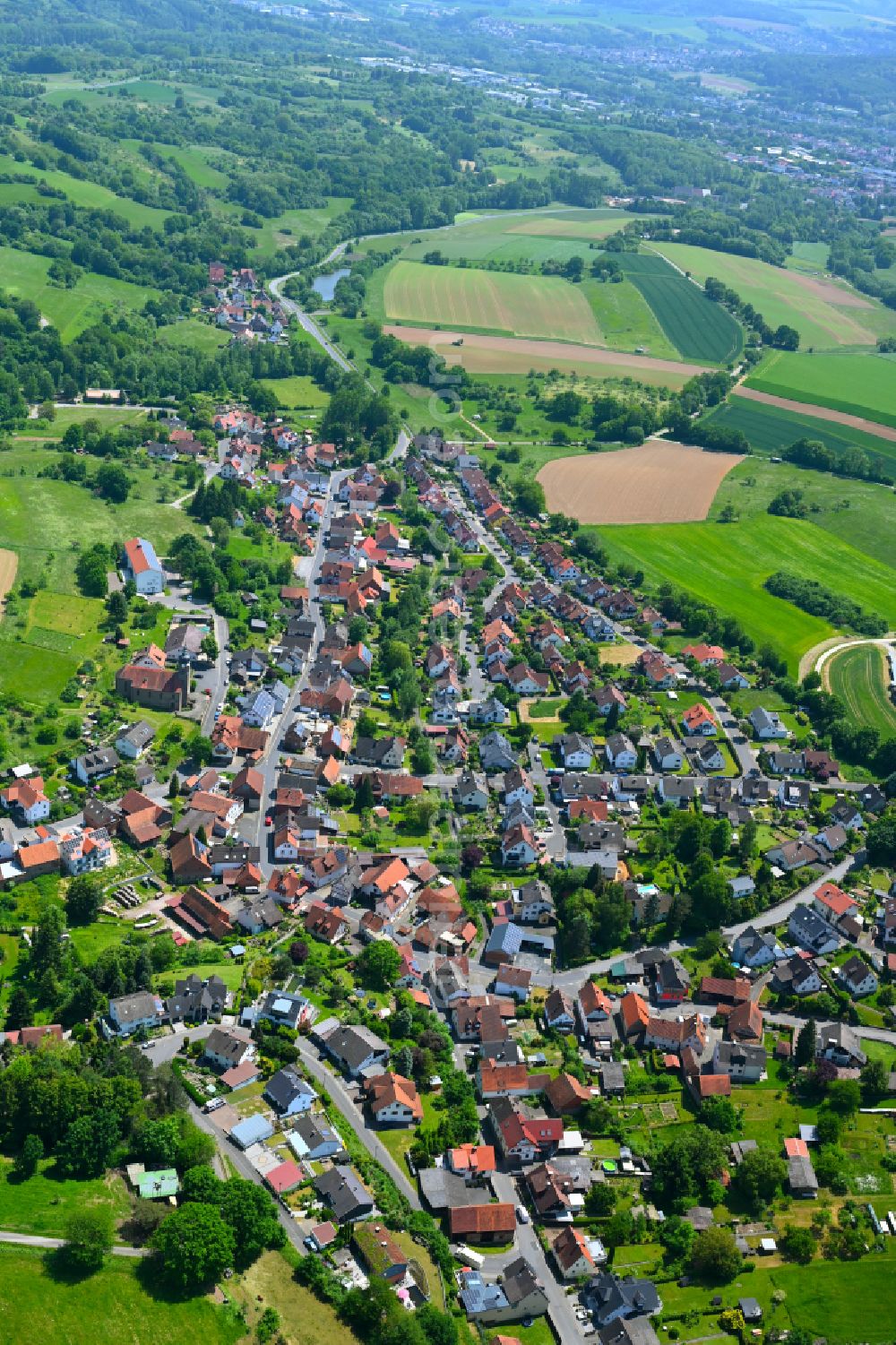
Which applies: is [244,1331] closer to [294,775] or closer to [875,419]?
[294,775]

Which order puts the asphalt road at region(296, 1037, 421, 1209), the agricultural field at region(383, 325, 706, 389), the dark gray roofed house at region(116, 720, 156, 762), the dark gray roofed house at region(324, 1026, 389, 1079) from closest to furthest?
1. the asphalt road at region(296, 1037, 421, 1209)
2. the dark gray roofed house at region(324, 1026, 389, 1079)
3. the dark gray roofed house at region(116, 720, 156, 762)
4. the agricultural field at region(383, 325, 706, 389)

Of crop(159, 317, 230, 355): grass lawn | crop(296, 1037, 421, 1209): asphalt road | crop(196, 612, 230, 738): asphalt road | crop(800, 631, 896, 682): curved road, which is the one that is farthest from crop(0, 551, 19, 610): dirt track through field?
crop(800, 631, 896, 682): curved road

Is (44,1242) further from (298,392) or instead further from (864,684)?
(298,392)

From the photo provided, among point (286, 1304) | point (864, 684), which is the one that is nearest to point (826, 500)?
point (864, 684)

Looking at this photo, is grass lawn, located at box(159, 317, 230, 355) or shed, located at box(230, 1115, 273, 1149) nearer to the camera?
shed, located at box(230, 1115, 273, 1149)

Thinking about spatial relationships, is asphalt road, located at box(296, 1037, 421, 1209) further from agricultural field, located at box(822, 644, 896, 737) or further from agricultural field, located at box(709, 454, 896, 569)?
agricultural field, located at box(709, 454, 896, 569)

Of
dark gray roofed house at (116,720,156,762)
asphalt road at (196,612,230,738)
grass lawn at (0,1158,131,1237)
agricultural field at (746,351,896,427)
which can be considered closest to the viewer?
grass lawn at (0,1158,131,1237)

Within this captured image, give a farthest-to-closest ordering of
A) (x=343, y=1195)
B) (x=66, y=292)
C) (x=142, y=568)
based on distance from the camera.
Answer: (x=66, y=292) → (x=142, y=568) → (x=343, y=1195)
